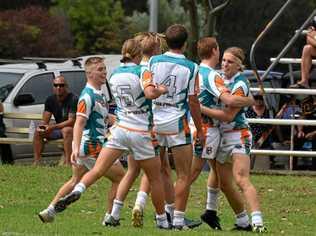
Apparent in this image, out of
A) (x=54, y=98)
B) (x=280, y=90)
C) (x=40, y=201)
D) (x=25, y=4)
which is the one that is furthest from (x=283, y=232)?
(x=25, y=4)

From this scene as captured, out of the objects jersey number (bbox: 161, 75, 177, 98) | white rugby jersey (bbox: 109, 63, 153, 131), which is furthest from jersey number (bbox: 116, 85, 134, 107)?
jersey number (bbox: 161, 75, 177, 98)

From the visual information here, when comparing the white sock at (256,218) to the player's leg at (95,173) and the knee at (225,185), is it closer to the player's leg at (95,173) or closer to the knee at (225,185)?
the knee at (225,185)

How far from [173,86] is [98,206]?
12.9 feet

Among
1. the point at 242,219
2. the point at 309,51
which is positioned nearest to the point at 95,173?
the point at 242,219

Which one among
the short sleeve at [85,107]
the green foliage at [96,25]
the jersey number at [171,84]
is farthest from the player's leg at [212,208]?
the green foliage at [96,25]

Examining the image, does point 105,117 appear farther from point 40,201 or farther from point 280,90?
point 280,90

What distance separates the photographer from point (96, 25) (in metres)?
54.7

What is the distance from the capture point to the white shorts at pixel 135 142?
12.4m

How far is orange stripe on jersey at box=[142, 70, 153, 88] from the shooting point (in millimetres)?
12219

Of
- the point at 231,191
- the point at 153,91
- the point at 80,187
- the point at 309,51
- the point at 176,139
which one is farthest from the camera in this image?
the point at 309,51

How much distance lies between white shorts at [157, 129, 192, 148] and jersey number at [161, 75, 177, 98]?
0.40m

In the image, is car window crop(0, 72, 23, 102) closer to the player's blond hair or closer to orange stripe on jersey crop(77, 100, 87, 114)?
orange stripe on jersey crop(77, 100, 87, 114)

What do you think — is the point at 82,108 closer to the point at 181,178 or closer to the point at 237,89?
the point at 181,178

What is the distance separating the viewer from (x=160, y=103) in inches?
499
